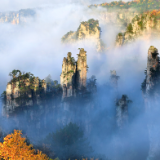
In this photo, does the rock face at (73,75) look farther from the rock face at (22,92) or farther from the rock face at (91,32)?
the rock face at (91,32)

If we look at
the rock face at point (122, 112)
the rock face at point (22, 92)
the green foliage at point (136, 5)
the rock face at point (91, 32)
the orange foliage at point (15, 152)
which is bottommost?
the orange foliage at point (15, 152)

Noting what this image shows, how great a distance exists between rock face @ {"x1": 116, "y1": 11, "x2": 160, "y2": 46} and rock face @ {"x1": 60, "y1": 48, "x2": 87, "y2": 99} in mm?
55838

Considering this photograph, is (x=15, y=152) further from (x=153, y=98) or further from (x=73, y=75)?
(x=153, y=98)

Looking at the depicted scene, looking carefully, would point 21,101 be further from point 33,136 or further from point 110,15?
point 110,15

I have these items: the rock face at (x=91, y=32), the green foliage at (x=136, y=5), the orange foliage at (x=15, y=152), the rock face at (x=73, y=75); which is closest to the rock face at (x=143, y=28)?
the rock face at (x=91, y=32)

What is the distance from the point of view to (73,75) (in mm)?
57219

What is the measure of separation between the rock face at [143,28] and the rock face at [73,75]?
55.8 metres

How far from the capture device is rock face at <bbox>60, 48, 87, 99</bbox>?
56.1 m

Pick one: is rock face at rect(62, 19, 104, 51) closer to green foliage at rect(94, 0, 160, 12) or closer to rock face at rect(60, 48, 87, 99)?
green foliage at rect(94, 0, 160, 12)

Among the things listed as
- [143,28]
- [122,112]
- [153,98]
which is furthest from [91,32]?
[153,98]

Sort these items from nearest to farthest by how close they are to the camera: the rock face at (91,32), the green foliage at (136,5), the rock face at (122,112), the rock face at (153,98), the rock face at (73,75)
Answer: the rock face at (153,98), the rock face at (122,112), the rock face at (73,75), the rock face at (91,32), the green foliage at (136,5)

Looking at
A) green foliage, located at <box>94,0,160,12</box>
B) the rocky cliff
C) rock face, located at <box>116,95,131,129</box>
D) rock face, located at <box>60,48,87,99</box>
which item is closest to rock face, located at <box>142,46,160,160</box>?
rock face, located at <box>116,95,131,129</box>

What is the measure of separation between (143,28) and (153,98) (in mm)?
64076

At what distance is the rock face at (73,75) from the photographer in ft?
184
